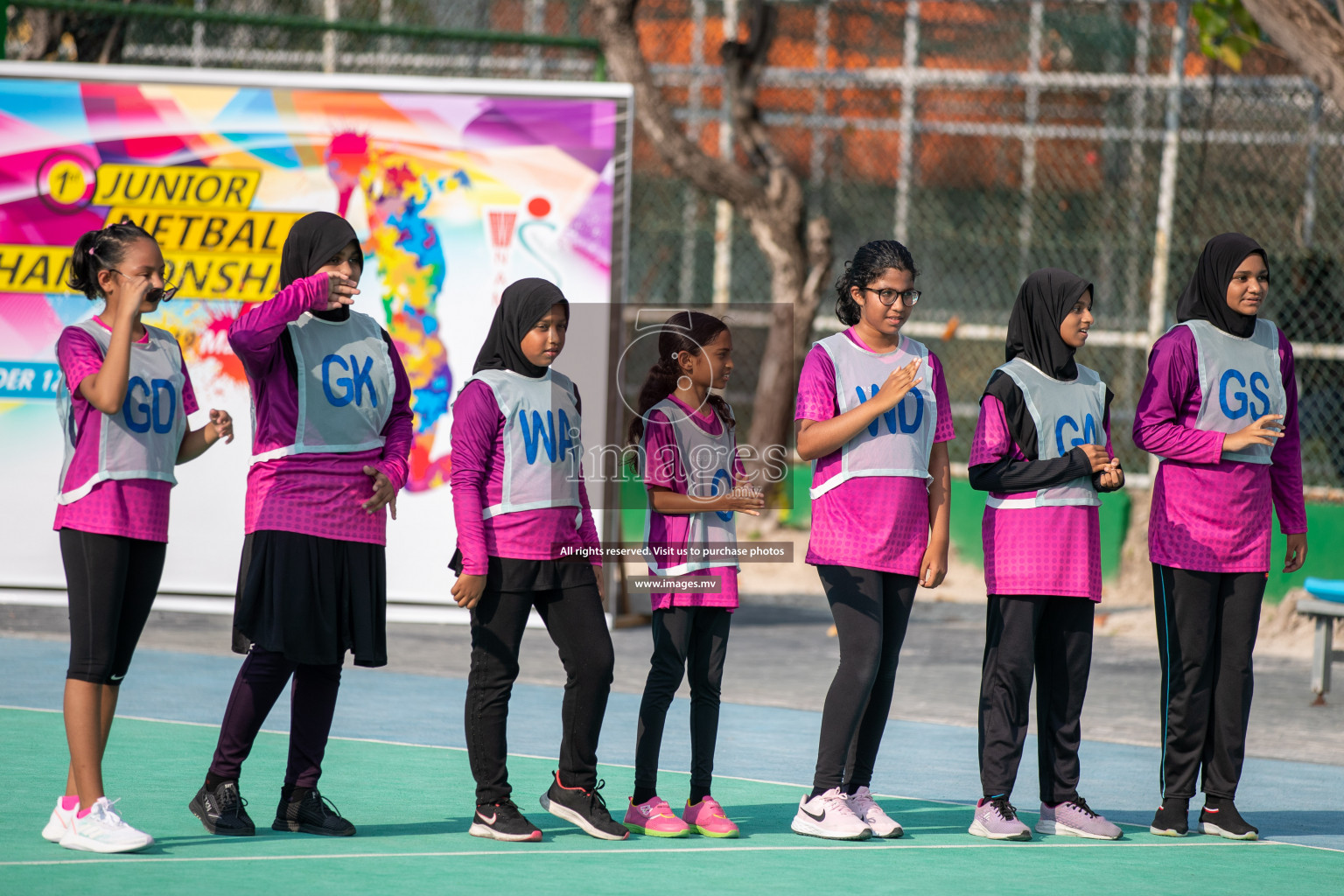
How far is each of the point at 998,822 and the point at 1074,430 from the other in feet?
4.23

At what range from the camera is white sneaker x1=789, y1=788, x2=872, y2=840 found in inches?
192

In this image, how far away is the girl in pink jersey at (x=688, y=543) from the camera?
4.92 meters

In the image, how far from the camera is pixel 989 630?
5121mm

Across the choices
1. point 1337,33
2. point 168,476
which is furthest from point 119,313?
point 1337,33

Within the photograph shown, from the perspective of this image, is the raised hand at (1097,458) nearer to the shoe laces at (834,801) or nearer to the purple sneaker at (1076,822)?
the purple sneaker at (1076,822)

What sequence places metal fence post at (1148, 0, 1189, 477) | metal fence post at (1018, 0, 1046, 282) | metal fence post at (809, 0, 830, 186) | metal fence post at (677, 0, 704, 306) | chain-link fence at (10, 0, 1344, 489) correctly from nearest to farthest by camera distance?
chain-link fence at (10, 0, 1344, 489) < metal fence post at (1148, 0, 1189, 477) < metal fence post at (1018, 0, 1046, 282) < metal fence post at (809, 0, 830, 186) < metal fence post at (677, 0, 704, 306)

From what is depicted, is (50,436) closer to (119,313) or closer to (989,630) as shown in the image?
(119,313)

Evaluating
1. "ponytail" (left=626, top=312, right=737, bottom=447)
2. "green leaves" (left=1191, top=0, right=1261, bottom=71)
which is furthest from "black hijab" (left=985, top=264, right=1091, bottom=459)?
"green leaves" (left=1191, top=0, right=1261, bottom=71)

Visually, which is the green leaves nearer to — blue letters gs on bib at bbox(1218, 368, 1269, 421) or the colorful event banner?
the colorful event banner

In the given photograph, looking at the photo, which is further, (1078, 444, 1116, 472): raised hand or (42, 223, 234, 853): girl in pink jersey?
(1078, 444, 1116, 472): raised hand

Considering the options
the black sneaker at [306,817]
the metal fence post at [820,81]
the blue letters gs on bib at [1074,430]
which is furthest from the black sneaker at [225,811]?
the metal fence post at [820,81]

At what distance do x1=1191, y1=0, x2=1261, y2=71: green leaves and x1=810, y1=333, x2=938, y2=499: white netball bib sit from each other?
673 centimetres

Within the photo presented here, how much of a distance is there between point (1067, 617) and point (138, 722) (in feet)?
12.2

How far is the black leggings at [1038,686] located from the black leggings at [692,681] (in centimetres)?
89
